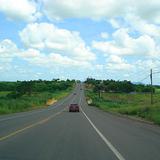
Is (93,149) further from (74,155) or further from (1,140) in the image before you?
(1,140)

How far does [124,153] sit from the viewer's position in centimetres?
1341

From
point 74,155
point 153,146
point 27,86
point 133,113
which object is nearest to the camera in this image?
point 74,155

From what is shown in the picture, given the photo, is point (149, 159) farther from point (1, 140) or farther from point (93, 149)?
point (1, 140)

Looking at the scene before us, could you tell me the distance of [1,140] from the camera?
55.0ft

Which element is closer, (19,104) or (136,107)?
(136,107)

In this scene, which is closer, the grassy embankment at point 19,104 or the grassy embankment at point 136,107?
the grassy embankment at point 136,107

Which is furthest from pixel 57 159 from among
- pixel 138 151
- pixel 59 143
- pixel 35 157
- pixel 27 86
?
pixel 27 86

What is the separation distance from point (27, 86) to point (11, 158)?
168 meters

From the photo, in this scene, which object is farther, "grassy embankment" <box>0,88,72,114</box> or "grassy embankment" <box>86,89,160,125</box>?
"grassy embankment" <box>0,88,72,114</box>

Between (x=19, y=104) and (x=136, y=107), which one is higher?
(x=136, y=107)

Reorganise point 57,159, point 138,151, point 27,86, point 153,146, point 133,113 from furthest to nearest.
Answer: point 27,86 < point 133,113 < point 153,146 < point 138,151 < point 57,159

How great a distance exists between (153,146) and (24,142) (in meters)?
4.93

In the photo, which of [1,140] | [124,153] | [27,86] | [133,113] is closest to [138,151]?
[124,153]

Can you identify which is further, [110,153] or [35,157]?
[110,153]
